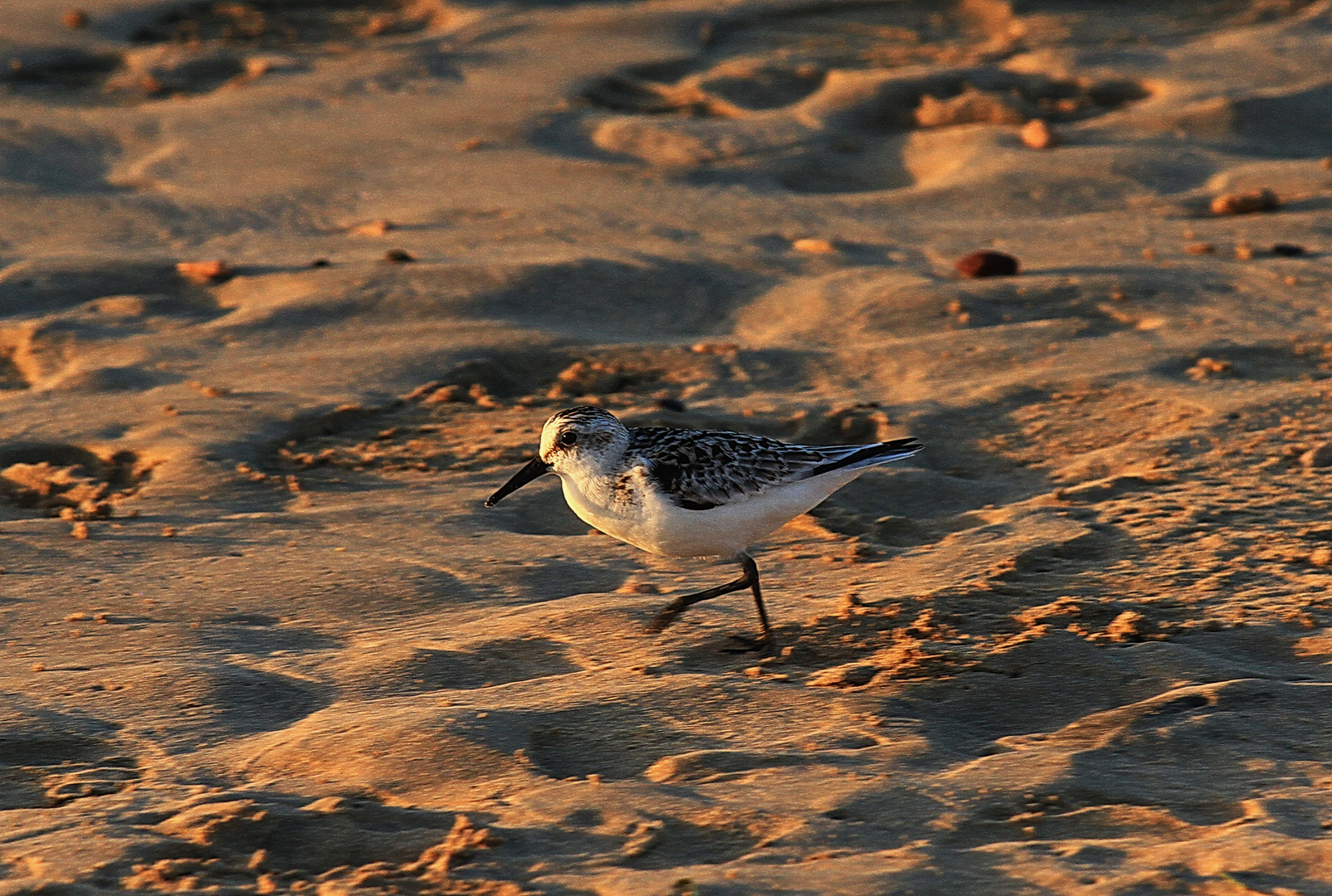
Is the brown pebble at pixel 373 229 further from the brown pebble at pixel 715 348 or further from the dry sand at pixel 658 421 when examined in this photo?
the brown pebble at pixel 715 348

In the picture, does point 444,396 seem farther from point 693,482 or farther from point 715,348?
point 693,482

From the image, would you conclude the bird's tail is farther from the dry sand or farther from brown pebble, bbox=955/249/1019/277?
brown pebble, bbox=955/249/1019/277

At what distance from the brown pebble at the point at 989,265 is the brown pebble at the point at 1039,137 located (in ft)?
4.71

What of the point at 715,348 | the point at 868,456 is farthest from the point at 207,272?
the point at 868,456

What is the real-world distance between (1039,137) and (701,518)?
4.22 metres

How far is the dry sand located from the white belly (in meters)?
0.22

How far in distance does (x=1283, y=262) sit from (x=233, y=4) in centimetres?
588

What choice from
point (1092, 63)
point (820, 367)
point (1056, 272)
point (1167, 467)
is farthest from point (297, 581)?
point (1092, 63)

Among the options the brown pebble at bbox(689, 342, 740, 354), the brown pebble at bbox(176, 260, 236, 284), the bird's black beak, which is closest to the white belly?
the bird's black beak

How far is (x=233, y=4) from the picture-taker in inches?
362

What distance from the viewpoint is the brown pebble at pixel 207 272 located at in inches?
249

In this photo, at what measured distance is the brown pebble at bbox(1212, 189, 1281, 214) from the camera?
22.6 feet

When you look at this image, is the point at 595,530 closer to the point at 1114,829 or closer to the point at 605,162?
the point at 1114,829

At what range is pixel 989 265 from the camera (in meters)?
6.28
